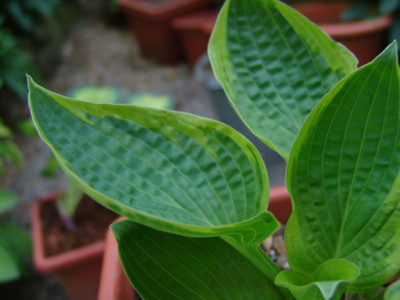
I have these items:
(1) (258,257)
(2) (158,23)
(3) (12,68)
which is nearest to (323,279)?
(1) (258,257)

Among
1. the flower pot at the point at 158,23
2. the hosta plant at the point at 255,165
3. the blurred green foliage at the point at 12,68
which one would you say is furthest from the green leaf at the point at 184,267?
the flower pot at the point at 158,23

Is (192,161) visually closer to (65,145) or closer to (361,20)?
(65,145)

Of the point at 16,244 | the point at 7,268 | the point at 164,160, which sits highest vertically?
the point at 164,160

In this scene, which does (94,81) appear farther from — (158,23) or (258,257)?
(258,257)

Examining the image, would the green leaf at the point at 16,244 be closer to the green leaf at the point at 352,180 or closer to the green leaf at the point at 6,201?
the green leaf at the point at 6,201

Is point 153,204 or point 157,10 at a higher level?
point 153,204

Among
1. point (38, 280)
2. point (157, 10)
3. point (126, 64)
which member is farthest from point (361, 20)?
point (38, 280)

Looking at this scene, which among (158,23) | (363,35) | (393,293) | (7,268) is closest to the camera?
(393,293)
